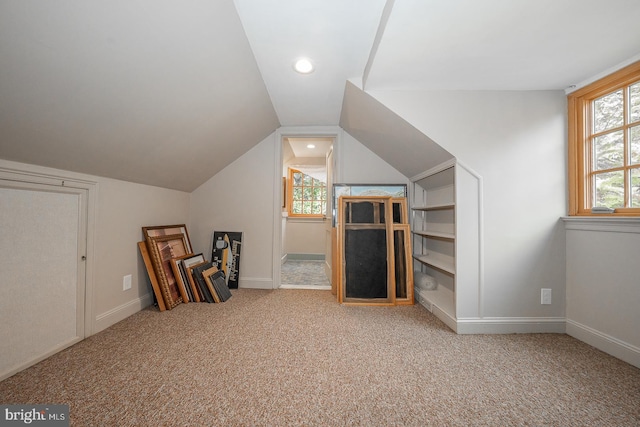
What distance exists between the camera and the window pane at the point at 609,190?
5.74 feet

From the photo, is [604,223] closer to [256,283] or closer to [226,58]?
[226,58]

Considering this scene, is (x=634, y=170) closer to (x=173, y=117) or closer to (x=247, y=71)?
(x=247, y=71)

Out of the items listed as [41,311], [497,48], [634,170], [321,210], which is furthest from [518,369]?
[321,210]

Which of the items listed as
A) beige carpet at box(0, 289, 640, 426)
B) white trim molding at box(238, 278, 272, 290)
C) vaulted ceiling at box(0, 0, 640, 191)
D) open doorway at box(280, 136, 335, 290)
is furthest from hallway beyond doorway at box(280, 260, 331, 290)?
vaulted ceiling at box(0, 0, 640, 191)

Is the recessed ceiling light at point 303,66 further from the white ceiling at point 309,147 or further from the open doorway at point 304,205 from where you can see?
the open doorway at point 304,205

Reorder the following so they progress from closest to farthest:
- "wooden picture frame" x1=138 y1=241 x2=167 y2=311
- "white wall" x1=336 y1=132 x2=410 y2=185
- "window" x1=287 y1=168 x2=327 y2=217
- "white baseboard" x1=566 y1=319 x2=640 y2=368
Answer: "white baseboard" x1=566 y1=319 x2=640 y2=368, "wooden picture frame" x1=138 y1=241 x2=167 y2=311, "white wall" x1=336 y1=132 x2=410 y2=185, "window" x1=287 y1=168 x2=327 y2=217

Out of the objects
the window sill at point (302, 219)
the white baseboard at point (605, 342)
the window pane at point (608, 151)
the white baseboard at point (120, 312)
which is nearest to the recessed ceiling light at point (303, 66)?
the window pane at point (608, 151)

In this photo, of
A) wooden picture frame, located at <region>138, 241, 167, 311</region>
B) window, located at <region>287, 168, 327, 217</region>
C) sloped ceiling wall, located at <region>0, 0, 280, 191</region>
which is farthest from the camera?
window, located at <region>287, 168, 327, 217</region>

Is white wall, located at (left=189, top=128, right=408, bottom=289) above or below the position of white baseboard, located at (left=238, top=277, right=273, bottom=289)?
above

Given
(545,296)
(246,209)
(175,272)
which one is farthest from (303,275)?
(545,296)

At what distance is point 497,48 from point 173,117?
7.46 feet

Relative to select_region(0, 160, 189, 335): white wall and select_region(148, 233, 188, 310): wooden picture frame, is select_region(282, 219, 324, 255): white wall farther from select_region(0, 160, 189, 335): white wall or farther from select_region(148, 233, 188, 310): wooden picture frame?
select_region(0, 160, 189, 335): white wall

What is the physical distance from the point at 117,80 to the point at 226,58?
68 cm

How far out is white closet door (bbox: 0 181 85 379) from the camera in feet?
4.63
